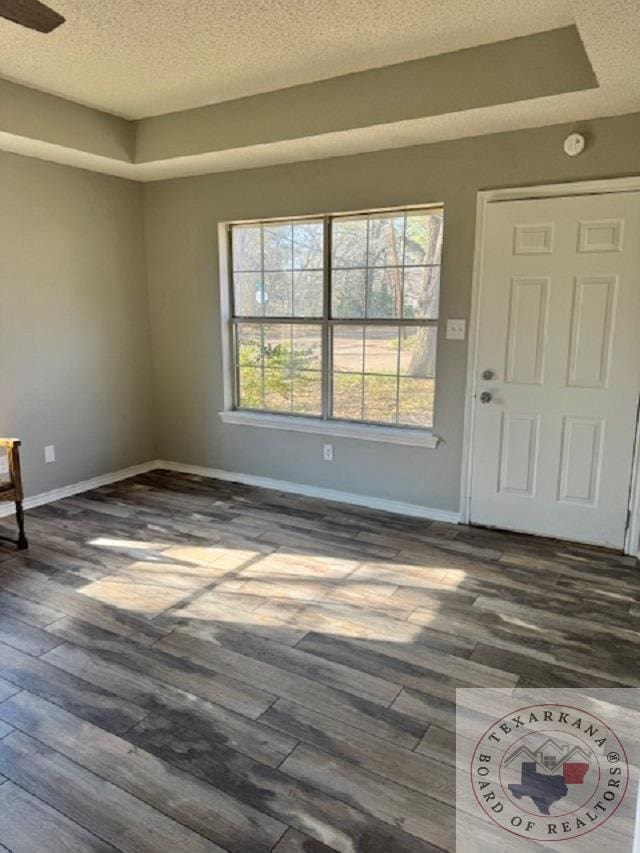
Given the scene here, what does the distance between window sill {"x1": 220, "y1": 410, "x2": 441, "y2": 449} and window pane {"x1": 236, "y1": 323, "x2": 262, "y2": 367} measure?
1.36 feet

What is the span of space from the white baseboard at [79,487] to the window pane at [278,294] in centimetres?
174

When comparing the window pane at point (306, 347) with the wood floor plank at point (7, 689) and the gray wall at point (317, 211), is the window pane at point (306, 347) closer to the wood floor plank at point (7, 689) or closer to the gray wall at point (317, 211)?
the gray wall at point (317, 211)

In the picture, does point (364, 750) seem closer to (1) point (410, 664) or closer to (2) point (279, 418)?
(1) point (410, 664)

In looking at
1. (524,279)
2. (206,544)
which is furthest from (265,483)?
(524,279)

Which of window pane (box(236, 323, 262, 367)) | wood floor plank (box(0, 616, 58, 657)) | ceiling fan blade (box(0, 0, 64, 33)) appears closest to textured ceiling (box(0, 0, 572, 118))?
ceiling fan blade (box(0, 0, 64, 33))

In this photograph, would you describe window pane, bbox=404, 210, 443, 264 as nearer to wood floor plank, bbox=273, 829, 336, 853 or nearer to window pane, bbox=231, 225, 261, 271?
window pane, bbox=231, 225, 261, 271

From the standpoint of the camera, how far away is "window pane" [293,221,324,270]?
4027mm

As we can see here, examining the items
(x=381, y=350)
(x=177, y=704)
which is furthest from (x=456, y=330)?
(x=177, y=704)

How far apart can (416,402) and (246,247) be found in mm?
1767

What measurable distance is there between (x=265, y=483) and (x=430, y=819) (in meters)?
3.08

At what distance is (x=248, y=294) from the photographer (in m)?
4.42

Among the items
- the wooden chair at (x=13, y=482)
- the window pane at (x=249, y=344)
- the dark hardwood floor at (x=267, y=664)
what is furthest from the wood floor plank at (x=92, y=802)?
the window pane at (x=249, y=344)

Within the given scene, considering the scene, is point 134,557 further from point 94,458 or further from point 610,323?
point 610,323

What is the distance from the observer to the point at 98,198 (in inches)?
169
